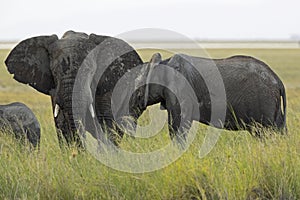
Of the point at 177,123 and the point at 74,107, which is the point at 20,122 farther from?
the point at 177,123

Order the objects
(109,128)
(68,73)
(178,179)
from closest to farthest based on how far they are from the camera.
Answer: (178,179)
(68,73)
(109,128)

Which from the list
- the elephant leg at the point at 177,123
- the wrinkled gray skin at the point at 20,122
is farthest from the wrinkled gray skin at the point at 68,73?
the elephant leg at the point at 177,123

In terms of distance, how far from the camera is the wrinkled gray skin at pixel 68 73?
7270mm

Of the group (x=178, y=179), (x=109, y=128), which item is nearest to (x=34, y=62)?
(x=109, y=128)

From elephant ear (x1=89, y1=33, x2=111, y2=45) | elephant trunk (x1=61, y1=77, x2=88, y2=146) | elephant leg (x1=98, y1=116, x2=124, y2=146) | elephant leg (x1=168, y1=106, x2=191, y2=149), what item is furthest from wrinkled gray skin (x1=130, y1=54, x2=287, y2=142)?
elephant trunk (x1=61, y1=77, x2=88, y2=146)

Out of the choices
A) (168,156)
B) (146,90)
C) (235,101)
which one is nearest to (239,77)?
(235,101)

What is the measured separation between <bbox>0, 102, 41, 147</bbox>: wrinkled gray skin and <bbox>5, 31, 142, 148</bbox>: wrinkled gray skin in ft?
1.63

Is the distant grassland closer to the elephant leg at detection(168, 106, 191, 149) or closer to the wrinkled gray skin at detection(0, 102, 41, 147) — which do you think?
the elephant leg at detection(168, 106, 191, 149)

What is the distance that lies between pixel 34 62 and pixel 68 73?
32.8 inches

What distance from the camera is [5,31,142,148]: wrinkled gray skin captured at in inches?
286

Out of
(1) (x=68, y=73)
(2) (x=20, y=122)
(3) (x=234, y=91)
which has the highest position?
(1) (x=68, y=73)

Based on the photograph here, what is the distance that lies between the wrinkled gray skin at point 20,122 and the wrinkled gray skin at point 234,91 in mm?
1608

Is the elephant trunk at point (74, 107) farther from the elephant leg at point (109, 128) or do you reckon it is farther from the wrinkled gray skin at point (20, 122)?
the wrinkled gray skin at point (20, 122)

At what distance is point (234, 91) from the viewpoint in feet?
24.6
